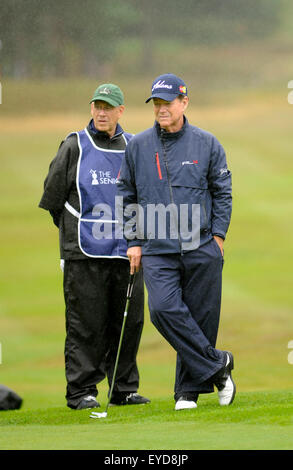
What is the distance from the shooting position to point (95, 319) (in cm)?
596

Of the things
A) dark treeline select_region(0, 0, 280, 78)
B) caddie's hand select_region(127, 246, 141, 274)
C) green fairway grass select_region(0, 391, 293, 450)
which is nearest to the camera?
green fairway grass select_region(0, 391, 293, 450)

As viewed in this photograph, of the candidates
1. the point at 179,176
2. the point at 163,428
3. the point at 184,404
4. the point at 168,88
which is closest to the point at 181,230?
the point at 179,176

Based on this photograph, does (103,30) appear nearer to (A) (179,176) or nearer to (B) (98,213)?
(B) (98,213)

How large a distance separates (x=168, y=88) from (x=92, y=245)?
1.01m

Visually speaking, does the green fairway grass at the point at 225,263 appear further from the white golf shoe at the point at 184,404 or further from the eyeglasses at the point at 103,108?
the eyeglasses at the point at 103,108

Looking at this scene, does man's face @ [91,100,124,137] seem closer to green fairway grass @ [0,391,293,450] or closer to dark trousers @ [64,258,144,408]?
dark trousers @ [64,258,144,408]

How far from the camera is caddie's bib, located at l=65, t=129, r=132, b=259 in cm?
584

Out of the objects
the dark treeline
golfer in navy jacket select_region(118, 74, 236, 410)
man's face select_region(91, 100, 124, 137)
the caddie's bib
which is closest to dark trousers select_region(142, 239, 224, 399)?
golfer in navy jacket select_region(118, 74, 236, 410)

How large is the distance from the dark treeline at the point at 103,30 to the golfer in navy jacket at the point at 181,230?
6.68m

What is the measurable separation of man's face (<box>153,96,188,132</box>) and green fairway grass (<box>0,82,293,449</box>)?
1.47 meters

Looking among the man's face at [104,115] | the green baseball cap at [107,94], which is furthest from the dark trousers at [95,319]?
the green baseball cap at [107,94]

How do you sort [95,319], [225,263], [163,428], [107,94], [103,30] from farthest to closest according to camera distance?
1. [103,30]
2. [225,263]
3. [95,319]
4. [107,94]
5. [163,428]

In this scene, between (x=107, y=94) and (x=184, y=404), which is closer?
(x=184, y=404)
